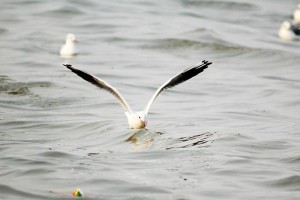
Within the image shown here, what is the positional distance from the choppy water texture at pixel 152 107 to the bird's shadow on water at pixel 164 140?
2 centimetres

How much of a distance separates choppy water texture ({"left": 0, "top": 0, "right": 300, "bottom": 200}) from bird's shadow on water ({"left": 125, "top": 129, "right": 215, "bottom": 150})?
0.7 inches

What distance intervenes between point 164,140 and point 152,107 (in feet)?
9.92

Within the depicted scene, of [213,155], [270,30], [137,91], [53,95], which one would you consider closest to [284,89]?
[137,91]

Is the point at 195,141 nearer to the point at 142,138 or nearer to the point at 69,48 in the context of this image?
the point at 142,138

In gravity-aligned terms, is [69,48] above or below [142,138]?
above

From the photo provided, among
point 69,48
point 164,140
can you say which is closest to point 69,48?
point 69,48

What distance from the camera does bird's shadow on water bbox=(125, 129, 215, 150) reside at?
39.8 feet

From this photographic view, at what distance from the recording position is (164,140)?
12539mm

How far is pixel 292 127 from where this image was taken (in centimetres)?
1350

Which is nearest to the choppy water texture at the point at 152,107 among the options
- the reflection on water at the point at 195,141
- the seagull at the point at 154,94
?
the reflection on water at the point at 195,141

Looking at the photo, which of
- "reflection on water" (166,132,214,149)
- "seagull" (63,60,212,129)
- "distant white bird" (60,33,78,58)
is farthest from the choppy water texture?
"seagull" (63,60,212,129)

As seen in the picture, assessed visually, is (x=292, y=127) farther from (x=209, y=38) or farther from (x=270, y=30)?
(x=270, y=30)

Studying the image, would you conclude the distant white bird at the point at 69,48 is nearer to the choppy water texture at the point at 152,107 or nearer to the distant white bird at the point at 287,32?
the choppy water texture at the point at 152,107

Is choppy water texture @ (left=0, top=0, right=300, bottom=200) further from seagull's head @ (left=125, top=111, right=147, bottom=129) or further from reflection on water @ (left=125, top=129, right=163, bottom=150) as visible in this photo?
seagull's head @ (left=125, top=111, right=147, bottom=129)
